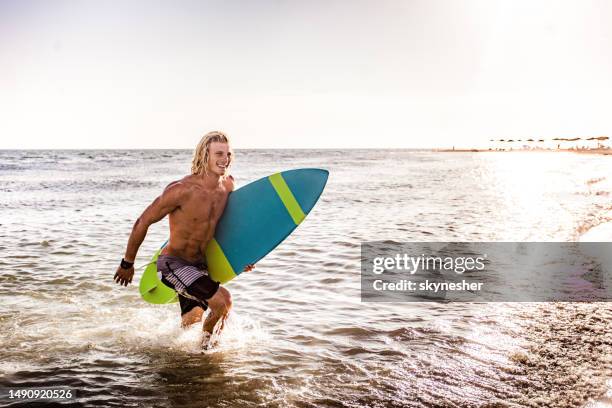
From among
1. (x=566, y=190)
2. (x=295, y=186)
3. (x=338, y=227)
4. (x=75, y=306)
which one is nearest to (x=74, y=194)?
(x=338, y=227)

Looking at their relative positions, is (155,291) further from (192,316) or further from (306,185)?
(306,185)

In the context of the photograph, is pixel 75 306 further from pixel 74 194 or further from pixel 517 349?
pixel 74 194

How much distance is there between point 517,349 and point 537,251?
509cm

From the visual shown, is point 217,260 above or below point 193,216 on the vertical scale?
below

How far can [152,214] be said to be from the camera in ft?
15.0

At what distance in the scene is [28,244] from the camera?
10141mm

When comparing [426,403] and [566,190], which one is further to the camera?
[566,190]

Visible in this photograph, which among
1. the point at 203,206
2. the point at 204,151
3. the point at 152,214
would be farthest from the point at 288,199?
the point at 152,214

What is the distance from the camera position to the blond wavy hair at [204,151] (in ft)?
15.5

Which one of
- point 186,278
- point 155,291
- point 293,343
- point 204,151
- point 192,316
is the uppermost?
point 204,151

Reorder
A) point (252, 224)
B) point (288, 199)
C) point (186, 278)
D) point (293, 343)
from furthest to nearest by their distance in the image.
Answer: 1. point (288, 199)
2. point (252, 224)
3. point (293, 343)
4. point (186, 278)

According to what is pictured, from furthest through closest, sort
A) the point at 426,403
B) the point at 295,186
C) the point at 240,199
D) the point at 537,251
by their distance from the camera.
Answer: the point at 537,251
the point at 295,186
the point at 240,199
the point at 426,403

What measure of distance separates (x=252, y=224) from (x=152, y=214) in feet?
3.98

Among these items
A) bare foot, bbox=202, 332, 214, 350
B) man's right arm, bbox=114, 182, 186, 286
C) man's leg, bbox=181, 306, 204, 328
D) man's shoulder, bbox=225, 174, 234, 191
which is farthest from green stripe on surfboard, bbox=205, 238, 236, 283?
man's right arm, bbox=114, 182, 186, 286
